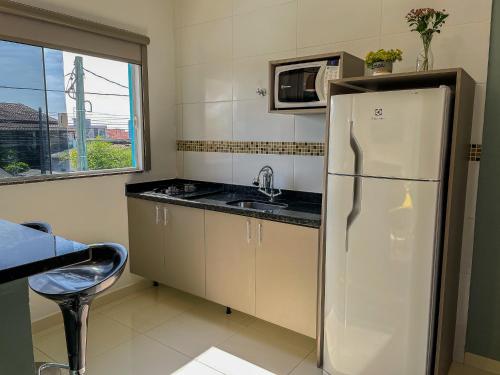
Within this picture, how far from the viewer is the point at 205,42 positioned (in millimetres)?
3311

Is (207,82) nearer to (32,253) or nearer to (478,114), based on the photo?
(478,114)

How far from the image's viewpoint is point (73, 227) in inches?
113

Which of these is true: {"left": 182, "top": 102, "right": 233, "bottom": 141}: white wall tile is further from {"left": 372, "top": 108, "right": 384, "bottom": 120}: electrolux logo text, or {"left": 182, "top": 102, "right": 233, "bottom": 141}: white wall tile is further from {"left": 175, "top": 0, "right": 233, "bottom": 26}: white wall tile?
{"left": 372, "top": 108, "right": 384, "bottom": 120}: electrolux logo text

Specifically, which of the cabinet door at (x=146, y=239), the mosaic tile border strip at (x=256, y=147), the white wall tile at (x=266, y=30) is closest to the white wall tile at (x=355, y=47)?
the white wall tile at (x=266, y=30)

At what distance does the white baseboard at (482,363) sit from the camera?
88.7 inches

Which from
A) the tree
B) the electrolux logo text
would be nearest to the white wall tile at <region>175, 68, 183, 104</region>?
the tree

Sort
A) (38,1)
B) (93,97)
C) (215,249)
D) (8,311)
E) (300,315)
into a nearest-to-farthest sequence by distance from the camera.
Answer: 1. (8,311)
2. (300,315)
3. (38,1)
4. (215,249)
5. (93,97)

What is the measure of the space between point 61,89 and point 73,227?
1.02 metres

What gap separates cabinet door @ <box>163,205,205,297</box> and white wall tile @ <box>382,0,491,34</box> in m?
1.76

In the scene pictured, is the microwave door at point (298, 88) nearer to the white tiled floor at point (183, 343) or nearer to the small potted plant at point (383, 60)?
the small potted plant at point (383, 60)

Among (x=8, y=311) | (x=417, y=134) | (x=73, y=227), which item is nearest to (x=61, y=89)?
(x=73, y=227)

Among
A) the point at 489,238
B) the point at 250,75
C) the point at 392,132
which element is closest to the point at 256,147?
the point at 250,75

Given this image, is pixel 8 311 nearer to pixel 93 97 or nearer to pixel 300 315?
pixel 300 315

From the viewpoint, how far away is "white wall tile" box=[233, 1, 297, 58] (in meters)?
2.81
